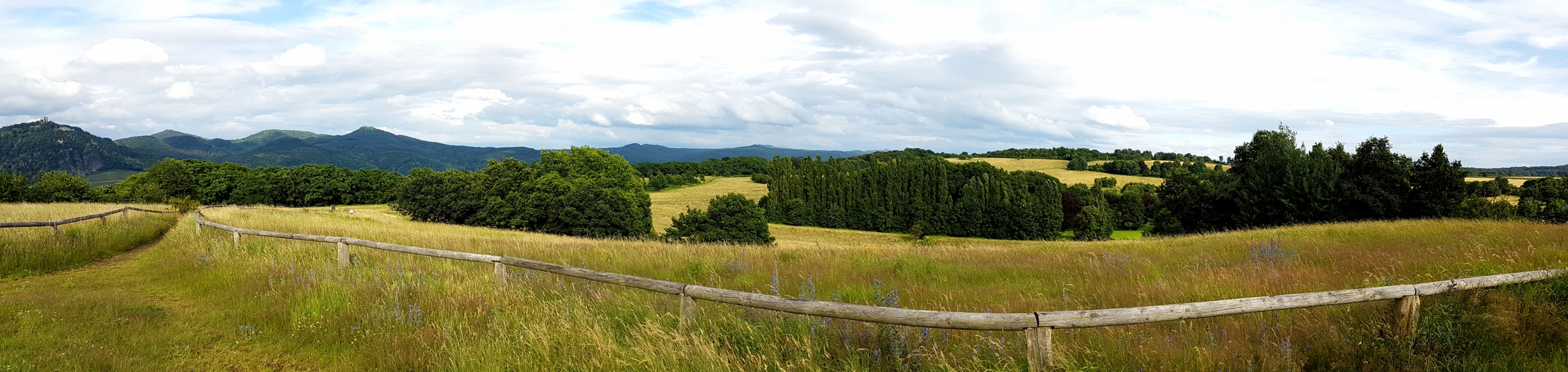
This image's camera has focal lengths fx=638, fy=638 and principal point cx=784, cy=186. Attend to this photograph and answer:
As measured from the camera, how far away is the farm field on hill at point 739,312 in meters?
4.74

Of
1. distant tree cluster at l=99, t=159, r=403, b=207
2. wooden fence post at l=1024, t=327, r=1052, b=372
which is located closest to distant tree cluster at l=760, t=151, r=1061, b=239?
distant tree cluster at l=99, t=159, r=403, b=207

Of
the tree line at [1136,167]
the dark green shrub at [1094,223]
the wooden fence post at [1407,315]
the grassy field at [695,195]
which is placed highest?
the tree line at [1136,167]

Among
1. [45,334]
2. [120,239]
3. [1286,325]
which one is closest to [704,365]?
[1286,325]

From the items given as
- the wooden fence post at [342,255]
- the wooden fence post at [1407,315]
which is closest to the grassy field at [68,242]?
the wooden fence post at [342,255]

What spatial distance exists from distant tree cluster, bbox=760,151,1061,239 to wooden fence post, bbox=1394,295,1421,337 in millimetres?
81763

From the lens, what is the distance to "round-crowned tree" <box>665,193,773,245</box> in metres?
50.8

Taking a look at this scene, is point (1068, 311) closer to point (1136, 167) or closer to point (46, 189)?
point (46, 189)

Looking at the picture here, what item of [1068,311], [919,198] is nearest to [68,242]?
[1068,311]

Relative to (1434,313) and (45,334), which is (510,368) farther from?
(1434,313)

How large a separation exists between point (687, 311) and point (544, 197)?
165 feet

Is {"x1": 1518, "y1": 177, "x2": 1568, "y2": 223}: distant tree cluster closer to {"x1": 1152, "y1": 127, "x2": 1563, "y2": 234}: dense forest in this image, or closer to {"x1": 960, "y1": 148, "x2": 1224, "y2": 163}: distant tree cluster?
{"x1": 1152, "y1": 127, "x2": 1563, "y2": 234}: dense forest

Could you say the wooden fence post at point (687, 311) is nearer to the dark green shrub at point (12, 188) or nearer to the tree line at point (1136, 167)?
the dark green shrub at point (12, 188)

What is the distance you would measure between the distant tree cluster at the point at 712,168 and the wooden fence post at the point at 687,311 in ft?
426

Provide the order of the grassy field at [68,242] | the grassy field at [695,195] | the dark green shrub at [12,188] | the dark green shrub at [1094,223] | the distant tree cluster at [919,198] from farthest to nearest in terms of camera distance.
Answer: the distant tree cluster at [919,198] → the dark green shrub at [1094,223] → the grassy field at [695,195] → the dark green shrub at [12,188] → the grassy field at [68,242]
